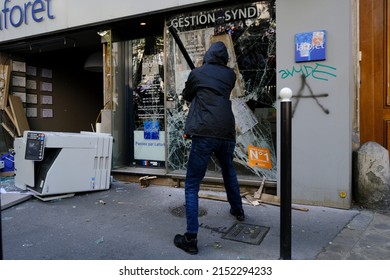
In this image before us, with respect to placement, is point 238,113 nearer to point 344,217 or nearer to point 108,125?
point 344,217

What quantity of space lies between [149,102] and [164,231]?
3324 millimetres

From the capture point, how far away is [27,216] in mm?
4148

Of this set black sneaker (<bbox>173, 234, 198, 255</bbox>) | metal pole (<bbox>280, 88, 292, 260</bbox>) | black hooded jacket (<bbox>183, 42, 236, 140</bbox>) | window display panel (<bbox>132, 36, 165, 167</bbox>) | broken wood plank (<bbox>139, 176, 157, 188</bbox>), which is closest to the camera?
metal pole (<bbox>280, 88, 292, 260</bbox>)

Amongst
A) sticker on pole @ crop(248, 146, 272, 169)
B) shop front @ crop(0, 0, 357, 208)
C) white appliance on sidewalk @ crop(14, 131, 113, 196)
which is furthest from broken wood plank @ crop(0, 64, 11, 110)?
sticker on pole @ crop(248, 146, 272, 169)

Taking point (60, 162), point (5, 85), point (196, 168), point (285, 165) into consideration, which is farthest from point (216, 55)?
point (5, 85)

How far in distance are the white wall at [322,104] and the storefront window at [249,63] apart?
1.36 ft

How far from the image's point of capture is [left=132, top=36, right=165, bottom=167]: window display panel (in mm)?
6199

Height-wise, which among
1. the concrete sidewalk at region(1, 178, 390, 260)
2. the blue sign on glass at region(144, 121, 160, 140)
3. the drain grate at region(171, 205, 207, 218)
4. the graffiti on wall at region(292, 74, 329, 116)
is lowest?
the concrete sidewalk at region(1, 178, 390, 260)

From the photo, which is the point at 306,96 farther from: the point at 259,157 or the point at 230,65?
the point at 230,65

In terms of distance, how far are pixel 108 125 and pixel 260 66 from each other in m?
2.99

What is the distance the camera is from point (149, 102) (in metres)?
6.35

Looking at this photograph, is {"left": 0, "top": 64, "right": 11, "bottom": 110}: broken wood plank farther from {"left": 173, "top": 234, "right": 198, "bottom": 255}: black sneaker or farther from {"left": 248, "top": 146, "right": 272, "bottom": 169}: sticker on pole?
{"left": 173, "top": 234, "right": 198, "bottom": 255}: black sneaker

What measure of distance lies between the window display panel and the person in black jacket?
3.00 meters

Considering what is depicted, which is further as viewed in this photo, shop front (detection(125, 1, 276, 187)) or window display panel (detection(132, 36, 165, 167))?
window display panel (detection(132, 36, 165, 167))
